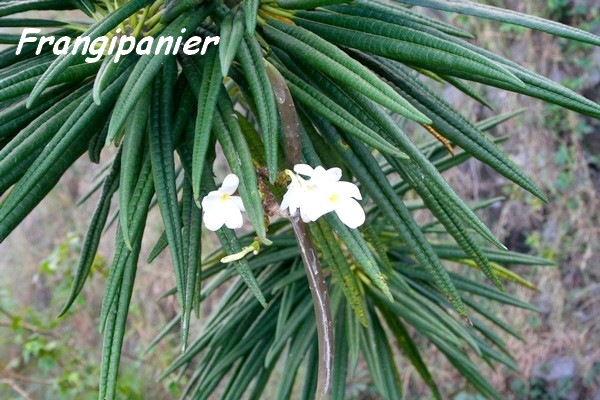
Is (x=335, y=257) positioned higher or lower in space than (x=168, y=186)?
lower

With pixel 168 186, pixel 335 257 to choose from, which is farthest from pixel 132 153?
pixel 335 257

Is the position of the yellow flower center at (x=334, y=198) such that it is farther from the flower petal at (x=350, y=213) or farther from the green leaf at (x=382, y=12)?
the green leaf at (x=382, y=12)

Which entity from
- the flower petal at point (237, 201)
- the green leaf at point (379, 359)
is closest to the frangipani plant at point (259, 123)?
the flower petal at point (237, 201)

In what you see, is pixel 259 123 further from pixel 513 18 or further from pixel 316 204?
pixel 513 18

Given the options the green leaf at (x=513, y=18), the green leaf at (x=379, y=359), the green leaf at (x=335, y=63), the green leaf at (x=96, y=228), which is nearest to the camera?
the green leaf at (x=335, y=63)

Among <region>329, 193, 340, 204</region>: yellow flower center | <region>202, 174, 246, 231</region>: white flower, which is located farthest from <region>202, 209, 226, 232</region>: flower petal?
<region>329, 193, 340, 204</region>: yellow flower center

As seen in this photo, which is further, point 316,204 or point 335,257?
point 335,257

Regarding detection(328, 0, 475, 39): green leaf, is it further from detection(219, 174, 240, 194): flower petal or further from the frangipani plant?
detection(219, 174, 240, 194): flower petal
